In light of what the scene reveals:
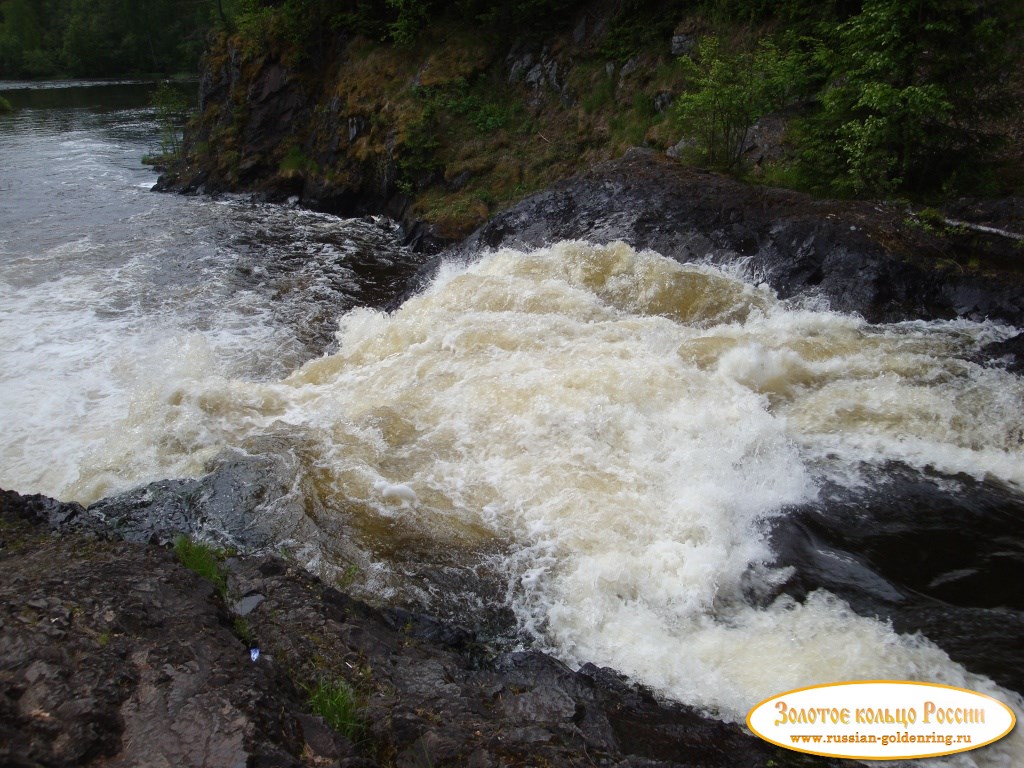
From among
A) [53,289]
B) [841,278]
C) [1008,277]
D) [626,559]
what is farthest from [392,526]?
[53,289]

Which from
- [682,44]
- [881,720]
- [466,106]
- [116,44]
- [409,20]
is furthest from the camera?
[116,44]

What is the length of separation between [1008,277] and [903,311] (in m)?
1.17

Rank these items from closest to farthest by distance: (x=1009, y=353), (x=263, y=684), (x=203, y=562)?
(x=263, y=684) → (x=203, y=562) → (x=1009, y=353)

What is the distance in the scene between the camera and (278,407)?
773 cm

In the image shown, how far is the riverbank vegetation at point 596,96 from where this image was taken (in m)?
8.61

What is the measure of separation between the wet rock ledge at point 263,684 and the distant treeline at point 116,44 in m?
57.9

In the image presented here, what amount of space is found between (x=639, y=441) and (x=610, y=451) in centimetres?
30

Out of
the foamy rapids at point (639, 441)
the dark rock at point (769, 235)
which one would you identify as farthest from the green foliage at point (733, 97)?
the foamy rapids at point (639, 441)

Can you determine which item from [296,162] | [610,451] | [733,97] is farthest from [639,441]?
[296,162]

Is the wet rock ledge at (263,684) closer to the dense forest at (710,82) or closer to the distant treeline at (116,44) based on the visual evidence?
the dense forest at (710,82)

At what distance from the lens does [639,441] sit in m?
6.30

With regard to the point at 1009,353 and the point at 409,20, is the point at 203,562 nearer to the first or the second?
the point at 1009,353

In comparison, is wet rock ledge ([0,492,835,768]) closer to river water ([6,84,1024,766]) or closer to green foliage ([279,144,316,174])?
river water ([6,84,1024,766])

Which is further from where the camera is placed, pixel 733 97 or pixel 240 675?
pixel 733 97
